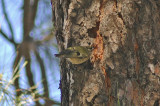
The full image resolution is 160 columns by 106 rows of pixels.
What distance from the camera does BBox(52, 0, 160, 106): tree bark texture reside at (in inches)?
40.5

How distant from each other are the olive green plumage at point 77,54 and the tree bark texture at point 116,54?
27mm

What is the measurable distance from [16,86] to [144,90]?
132 centimetres

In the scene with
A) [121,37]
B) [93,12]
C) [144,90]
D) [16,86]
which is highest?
[93,12]

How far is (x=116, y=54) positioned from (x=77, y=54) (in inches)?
5.6

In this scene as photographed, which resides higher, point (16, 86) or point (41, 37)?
point (41, 37)

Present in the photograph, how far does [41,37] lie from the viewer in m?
2.70

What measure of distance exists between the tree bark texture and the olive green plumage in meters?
0.03

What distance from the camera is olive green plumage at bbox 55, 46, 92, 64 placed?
1026 mm

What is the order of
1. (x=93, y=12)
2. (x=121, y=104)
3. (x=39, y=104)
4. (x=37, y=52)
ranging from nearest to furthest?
(x=121, y=104) → (x=93, y=12) → (x=39, y=104) → (x=37, y=52)

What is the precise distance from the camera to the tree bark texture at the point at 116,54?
1029 mm

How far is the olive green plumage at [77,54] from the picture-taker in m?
1.03

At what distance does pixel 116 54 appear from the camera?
Result: 1.05 m

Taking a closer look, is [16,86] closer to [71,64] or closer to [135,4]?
[71,64]

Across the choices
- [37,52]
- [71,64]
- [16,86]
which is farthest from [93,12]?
[37,52]
